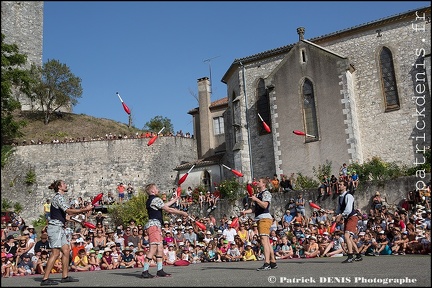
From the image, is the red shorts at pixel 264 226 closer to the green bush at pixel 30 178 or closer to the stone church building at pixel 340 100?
the stone church building at pixel 340 100

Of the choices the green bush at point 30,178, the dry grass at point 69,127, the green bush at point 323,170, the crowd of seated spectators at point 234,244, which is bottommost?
the crowd of seated spectators at point 234,244

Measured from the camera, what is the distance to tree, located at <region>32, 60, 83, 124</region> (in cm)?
5009

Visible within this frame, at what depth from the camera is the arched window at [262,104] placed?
32.0 m

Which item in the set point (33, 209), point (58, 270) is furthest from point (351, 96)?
point (33, 209)

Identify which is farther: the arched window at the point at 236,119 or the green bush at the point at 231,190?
the arched window at the point at 236,119

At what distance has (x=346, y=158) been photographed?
27562 mm

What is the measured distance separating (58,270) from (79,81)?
38.3 meters

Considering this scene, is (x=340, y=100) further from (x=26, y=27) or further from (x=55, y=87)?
(x=26, y=27)

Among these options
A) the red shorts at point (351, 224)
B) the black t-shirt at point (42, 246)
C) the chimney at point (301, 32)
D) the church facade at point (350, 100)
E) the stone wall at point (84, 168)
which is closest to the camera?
the red shorts at point (351, 224)

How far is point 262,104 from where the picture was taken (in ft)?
107

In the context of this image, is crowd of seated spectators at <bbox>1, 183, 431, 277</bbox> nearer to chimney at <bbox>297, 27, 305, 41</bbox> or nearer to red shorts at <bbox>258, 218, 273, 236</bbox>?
red shorts at <bbox>258, 218, 273, 236</bbox>

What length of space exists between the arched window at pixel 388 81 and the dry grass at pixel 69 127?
27289mm

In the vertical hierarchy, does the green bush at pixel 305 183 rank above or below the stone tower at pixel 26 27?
below

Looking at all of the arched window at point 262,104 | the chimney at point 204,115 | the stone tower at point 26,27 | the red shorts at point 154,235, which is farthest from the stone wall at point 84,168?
the red shorts at point 154,235
